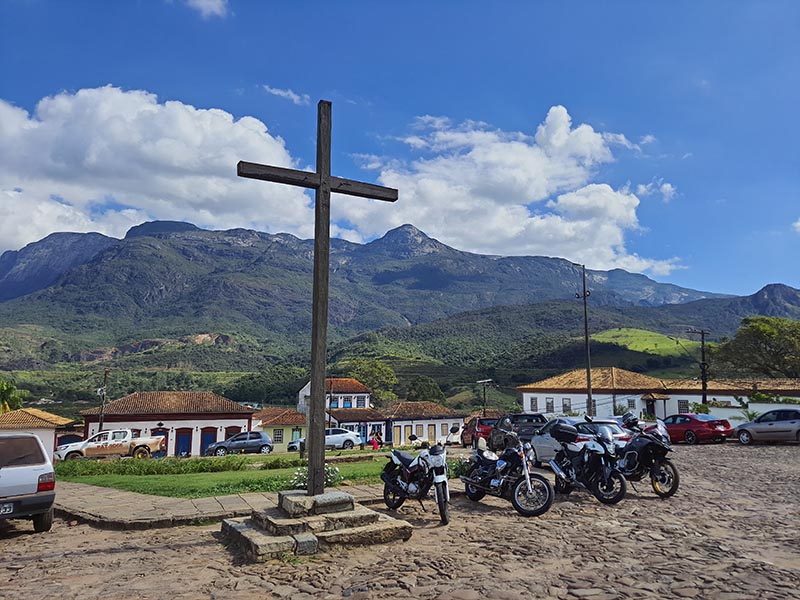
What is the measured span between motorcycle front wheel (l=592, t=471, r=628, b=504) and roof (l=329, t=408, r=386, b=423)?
52.7m

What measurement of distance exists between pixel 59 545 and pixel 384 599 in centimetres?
482

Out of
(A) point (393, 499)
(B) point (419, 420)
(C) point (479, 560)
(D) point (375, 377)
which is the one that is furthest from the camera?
(D) point (375, 377)

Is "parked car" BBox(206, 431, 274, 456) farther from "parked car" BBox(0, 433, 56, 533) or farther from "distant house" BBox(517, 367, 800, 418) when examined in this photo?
"distant house" BBox(517, 367, 800, 418)

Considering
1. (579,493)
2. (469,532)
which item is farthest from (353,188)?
(579,493)

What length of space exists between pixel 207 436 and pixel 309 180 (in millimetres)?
49224

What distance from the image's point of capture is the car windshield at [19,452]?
7793mm

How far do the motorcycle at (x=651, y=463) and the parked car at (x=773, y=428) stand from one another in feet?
45.0

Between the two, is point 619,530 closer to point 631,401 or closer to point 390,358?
point 631,401

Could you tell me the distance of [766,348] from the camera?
5281 centimetres

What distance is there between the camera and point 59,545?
721cm

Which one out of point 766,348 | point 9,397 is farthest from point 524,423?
point 9,397

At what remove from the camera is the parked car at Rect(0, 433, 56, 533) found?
745 cm

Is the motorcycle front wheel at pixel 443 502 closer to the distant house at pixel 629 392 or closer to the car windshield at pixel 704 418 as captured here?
the car windshield at pixel 704 418

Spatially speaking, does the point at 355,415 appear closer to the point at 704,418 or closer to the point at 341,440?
the point at 341,440
